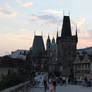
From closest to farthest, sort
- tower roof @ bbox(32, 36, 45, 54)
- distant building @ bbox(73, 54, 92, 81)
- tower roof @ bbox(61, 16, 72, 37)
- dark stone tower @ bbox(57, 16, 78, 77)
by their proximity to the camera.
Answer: distant building @ bbox(73, 54, 92, 81)
dark stone tower @ bbox(57, 16, 78, 77)
tower roof @ bbox(61, 16, 72, 37)
tower roof @ bbox(32, 36, 45, 54)

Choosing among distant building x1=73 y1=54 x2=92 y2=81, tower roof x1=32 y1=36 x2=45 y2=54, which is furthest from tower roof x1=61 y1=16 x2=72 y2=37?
tower roof x1=32 y1=36 x2=45 y2=54

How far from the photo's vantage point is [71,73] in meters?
105

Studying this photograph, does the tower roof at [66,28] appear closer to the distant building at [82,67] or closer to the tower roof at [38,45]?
the distant building at [82,67]

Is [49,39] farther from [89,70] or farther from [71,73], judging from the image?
[89,70]

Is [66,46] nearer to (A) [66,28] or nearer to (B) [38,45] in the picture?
(A) [66,28]

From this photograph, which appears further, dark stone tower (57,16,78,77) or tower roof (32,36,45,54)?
tower roof (32,36,45,54)

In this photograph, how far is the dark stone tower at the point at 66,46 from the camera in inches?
4392

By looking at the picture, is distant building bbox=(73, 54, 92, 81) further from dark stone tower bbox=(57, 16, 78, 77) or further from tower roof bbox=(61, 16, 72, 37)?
tower roof bbox=(61, 16, 72, 37)

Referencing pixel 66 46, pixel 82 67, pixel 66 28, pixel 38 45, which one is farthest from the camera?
pixel 38 45

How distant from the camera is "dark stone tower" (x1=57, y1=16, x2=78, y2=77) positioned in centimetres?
11156

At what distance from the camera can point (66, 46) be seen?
A: 376 feet

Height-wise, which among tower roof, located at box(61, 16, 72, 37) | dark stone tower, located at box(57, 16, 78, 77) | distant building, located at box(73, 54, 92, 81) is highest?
tower roof, located at box(61, 16, 72, 37)

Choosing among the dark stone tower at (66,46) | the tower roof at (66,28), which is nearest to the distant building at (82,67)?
the dark stone tower at (66,46)

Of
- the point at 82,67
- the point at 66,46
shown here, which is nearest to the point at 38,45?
the point at 66,46
